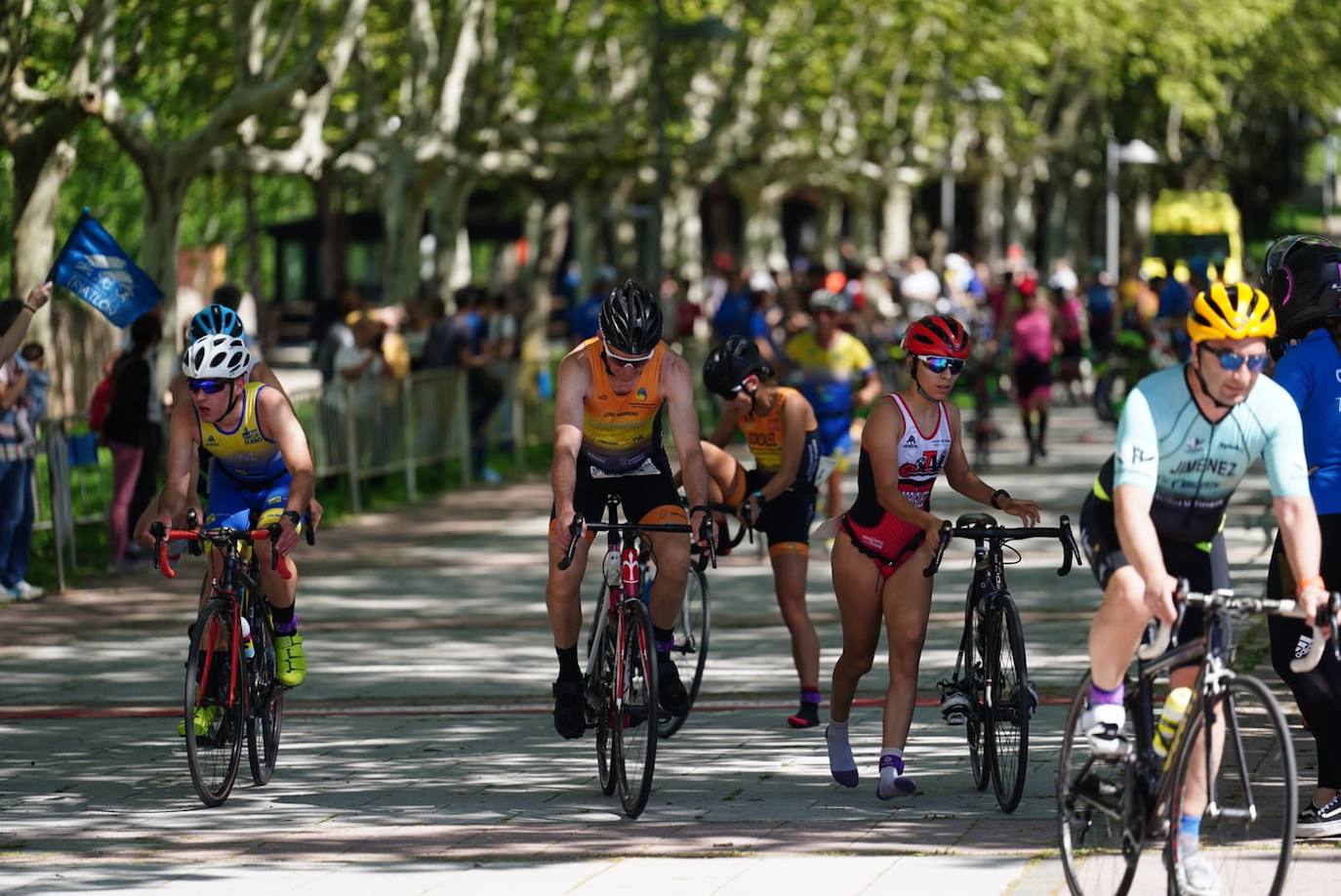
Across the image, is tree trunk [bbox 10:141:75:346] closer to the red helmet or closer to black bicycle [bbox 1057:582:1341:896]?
the red helmet

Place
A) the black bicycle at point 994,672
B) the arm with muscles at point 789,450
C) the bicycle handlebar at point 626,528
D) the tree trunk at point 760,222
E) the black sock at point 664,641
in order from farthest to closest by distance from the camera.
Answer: the tree trunk at point 760,222, the arm with muscles at point 789,450, the black sock at point 664,641, the bicycle handlebar at point 626,528, the black bicycle at point 994,672

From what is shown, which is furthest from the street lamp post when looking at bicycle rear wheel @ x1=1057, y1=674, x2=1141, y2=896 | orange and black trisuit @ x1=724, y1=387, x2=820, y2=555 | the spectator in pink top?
bicycle rear wheel @ x1=1057, y1=674, x2=1141, y2=896

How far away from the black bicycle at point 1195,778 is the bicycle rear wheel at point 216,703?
10.8ft

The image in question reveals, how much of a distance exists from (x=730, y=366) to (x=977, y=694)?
2.76 m

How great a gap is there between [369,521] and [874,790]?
1221 centimetres

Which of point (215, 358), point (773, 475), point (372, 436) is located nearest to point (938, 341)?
point (215, 358)

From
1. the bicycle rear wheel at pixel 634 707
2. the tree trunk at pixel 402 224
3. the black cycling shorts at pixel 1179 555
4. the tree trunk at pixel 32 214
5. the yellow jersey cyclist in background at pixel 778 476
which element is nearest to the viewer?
the black cycling shorts at pixel 1179 555

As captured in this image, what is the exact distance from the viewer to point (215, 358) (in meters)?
9.48

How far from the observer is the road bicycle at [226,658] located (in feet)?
30.6

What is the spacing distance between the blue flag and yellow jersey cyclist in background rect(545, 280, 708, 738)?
5.00 meters

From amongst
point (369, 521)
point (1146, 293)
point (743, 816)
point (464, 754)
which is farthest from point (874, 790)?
point (1146, 293)

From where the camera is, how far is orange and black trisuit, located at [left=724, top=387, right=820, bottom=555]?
11594 millimetres

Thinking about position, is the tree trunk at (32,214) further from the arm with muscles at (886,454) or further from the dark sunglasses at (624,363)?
the arm with muscles at (886,454)

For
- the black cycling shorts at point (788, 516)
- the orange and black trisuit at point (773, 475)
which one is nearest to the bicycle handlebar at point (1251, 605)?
the orange and black trisuit at point (773, 475)
